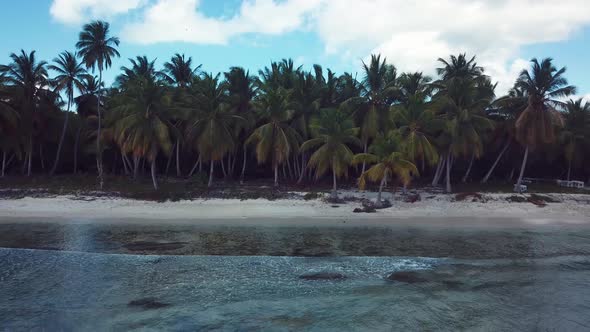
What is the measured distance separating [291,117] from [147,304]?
2394 cm

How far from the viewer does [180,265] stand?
14.4 meters

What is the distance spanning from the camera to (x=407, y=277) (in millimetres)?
13148

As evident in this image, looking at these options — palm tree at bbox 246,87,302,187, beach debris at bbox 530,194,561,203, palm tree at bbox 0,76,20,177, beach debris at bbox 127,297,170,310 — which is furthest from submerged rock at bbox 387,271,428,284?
palm tree at bbox 0,76,20,177

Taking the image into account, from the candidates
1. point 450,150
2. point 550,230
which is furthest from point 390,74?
point 550,230

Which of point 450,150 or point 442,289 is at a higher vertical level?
point 450,150

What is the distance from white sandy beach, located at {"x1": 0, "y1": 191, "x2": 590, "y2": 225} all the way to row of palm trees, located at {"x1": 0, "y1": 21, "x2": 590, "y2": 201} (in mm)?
2450

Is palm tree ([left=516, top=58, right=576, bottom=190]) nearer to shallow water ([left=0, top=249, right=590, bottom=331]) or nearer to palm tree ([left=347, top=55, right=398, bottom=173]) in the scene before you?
palm tree ([left=347, top=55, right=398, bottom=173])

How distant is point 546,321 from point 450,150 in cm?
2219

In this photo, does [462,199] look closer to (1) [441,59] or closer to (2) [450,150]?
(2) [450,150]

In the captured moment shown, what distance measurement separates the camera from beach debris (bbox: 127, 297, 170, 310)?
35.1ft

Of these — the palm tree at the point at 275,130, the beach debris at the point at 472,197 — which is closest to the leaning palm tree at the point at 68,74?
the palm tree at the point at 275,130

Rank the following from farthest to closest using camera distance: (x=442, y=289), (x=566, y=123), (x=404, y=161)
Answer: (x=566, y=123) < (x=404, y=161) < (x=442, y=289)

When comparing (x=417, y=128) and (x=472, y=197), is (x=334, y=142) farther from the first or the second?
(x=472, y=197)

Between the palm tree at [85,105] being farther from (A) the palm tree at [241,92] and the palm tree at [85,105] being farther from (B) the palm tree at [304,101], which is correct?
(B) the palm tree at [304,101]
